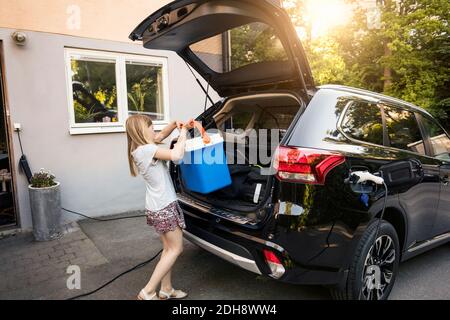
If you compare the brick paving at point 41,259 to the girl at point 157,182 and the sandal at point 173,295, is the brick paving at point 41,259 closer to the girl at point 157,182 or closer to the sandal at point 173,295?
the sandal at point 173,295

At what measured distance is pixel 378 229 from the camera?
8.54ft

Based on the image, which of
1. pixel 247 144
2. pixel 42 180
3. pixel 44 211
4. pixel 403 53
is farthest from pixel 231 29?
pixel 403 53

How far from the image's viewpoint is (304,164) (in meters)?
→ 2.27

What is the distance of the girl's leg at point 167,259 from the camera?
2795mm

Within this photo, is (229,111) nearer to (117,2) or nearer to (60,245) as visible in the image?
(60,245)

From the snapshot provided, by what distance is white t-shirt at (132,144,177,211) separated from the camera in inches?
103

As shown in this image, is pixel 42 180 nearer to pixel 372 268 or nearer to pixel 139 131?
pixel 139 131

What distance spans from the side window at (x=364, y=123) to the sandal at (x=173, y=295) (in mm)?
1991

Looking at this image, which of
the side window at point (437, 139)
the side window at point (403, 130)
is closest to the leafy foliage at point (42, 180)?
the side window at point (403, 130)

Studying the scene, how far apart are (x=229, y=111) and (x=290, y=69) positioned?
1155mm

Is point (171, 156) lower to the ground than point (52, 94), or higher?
lower

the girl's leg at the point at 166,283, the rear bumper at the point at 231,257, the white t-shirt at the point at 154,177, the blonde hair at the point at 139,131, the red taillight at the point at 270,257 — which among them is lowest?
the girl's leg at the point at 166,283

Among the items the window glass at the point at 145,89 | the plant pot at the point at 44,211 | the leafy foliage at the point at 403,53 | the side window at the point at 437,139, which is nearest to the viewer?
the side window at the point at 437,139
